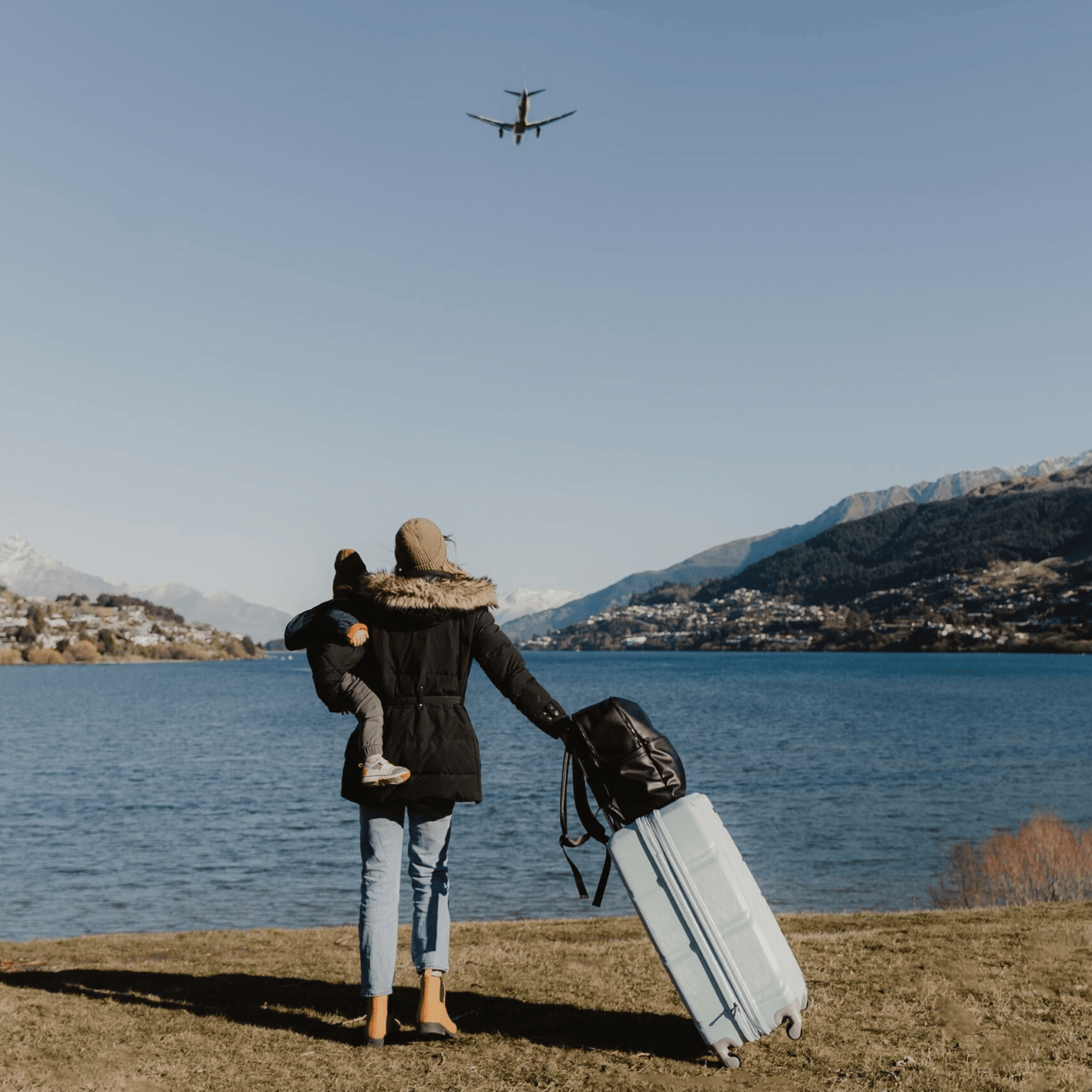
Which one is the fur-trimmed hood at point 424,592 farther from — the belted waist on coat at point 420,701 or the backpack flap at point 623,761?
the backpack flap at point 623,761

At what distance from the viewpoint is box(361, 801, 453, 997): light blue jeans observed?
5965mm

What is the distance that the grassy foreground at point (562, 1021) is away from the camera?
528 centimetres

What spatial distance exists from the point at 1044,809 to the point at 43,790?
36.8m

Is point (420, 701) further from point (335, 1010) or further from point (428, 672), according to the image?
point (335, 1010)

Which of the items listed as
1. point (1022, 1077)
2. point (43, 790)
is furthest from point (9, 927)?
point (43, 790)

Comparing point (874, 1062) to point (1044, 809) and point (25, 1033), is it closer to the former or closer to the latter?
point (25, 1033)

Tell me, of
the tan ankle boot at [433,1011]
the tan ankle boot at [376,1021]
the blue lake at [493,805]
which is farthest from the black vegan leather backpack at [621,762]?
the blue lake at [493,805]

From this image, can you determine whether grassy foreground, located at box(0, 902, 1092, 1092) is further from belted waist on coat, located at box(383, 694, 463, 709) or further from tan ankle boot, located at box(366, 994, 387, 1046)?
belted waist on coat, located at box(383, 694, 463, 709)

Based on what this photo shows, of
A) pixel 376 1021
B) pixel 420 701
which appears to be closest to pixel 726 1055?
pixel 376 1021

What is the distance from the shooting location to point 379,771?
5.67 m

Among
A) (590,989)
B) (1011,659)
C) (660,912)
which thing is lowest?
(1011,659)

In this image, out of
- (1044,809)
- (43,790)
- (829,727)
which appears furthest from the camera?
(829,727)

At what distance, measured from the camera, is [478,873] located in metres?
21.5

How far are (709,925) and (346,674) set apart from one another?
8.14 ft
